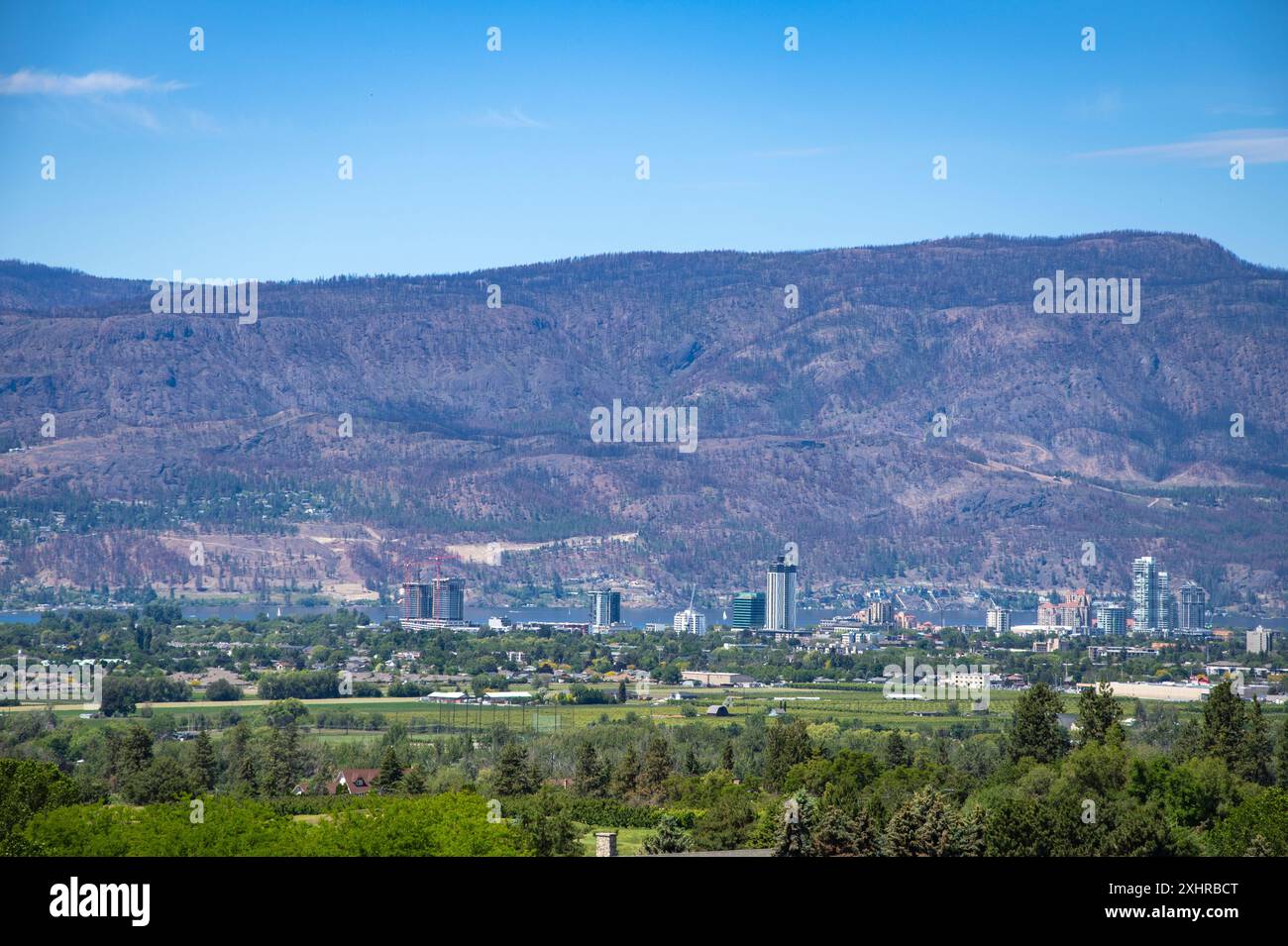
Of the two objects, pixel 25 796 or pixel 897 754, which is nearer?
pixel 25 796

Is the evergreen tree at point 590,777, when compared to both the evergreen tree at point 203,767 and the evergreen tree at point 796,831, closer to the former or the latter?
the evergreen tree at point 203,767

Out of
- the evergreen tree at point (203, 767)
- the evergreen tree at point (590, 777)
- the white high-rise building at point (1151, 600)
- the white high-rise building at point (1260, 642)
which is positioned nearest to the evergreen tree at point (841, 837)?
the evergreen tree at point (590, 777)

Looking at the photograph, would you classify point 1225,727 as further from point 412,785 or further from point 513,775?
point 412,785

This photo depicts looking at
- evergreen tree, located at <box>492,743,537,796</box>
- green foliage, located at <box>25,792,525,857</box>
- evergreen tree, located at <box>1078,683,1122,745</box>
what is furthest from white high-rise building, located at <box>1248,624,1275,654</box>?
green foliage, located at <box>25,792,525,857</box>

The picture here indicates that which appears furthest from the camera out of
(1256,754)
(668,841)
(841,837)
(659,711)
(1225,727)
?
(659,711)

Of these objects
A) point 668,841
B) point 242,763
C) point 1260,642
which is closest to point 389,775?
point 242,763

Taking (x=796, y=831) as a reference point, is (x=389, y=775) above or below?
below
